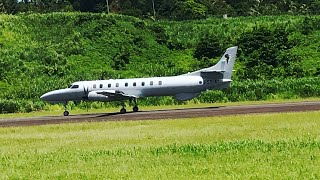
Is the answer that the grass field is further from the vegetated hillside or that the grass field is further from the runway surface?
the vegetated hillside

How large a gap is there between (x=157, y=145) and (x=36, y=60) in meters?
54.3

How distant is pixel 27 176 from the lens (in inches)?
588

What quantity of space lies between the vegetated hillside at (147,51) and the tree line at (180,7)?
1595 cm

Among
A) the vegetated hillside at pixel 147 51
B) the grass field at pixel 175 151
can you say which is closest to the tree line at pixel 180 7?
the vegetated hillside at pixel 147 51

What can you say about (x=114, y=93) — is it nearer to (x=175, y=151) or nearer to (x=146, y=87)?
(x=146, y=87)

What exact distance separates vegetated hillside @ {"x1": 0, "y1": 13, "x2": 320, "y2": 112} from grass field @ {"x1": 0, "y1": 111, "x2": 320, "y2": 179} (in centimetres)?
3004

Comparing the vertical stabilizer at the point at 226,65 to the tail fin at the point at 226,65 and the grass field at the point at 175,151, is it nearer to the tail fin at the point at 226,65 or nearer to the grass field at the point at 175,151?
the tail fin at the point at 226,65

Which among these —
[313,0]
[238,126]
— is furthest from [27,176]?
[313,0]

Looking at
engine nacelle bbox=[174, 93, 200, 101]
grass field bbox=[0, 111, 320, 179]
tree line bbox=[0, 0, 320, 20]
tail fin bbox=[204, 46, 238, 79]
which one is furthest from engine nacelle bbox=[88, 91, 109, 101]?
tree line bbox=[0, 0, 320, 20]

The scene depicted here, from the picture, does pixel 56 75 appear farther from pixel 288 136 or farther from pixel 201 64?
pixel 288 136

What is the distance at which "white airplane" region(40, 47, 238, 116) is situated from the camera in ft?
147

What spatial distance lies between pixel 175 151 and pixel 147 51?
5807cm

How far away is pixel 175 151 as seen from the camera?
18.2 metres

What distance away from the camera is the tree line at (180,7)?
104250 mm
